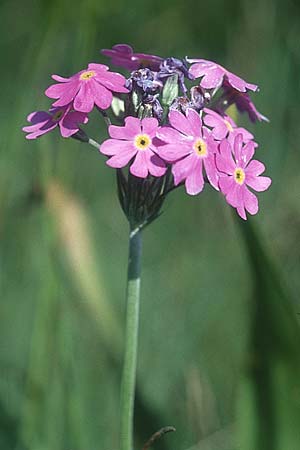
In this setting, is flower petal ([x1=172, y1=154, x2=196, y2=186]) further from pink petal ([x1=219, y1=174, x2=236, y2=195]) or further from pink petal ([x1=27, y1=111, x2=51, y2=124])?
pink petal ([x1=27, y1=111, x2=51, y2=124])

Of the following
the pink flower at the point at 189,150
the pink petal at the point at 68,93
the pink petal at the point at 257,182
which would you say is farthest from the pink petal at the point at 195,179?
the pink petal at the point at 68,93

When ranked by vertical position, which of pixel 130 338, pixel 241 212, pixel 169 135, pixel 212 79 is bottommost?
pixel 130 338

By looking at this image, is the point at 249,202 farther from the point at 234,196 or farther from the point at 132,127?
the point at 132,127

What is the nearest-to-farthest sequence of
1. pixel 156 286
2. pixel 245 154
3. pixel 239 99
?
pixel 245 154 → pixel 239 99 → pixel 156 286

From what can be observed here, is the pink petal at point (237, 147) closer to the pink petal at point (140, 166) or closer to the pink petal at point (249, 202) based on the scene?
the pink petal at point (249, 202)

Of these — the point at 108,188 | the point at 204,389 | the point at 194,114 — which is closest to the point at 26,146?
the point at 108,188

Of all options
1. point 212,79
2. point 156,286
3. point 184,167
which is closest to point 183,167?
point 184,167
